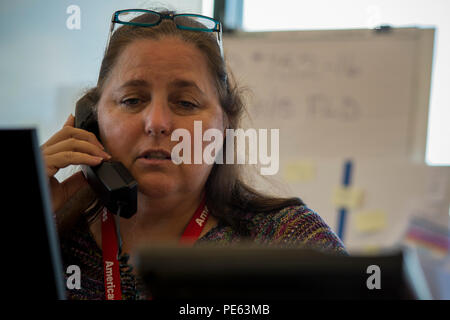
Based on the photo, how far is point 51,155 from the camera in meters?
0.72

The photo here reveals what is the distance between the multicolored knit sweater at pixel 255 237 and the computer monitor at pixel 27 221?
33cm

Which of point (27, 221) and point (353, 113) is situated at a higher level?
point (353, 113)

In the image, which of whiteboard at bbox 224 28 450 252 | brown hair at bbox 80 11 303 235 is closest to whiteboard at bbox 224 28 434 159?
whiteboard at bbox 224 28 450 252

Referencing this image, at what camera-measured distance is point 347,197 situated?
1653 mm

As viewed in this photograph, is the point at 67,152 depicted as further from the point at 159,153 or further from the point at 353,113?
the point at 353,113

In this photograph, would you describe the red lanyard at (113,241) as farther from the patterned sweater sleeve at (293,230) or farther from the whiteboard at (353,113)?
the whiteboard at (353,113)

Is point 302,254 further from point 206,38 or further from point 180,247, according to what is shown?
point 206,38

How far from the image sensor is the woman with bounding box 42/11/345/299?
2.23 ft

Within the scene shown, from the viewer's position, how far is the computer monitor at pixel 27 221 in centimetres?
34

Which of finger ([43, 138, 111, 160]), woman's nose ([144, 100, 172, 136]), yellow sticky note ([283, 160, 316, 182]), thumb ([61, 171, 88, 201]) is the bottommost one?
yellow sticky note ([283, 160, 316, 182])

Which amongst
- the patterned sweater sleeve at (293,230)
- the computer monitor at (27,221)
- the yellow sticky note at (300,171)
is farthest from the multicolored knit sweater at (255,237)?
the yellow sticky note at (300,171)

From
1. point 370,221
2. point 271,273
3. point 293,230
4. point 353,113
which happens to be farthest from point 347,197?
point 271,273

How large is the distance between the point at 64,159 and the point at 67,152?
0.05ft

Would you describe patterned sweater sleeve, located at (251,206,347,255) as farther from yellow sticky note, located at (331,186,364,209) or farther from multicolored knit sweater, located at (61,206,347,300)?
yellow sticky note, located at (331,186,364,209)
